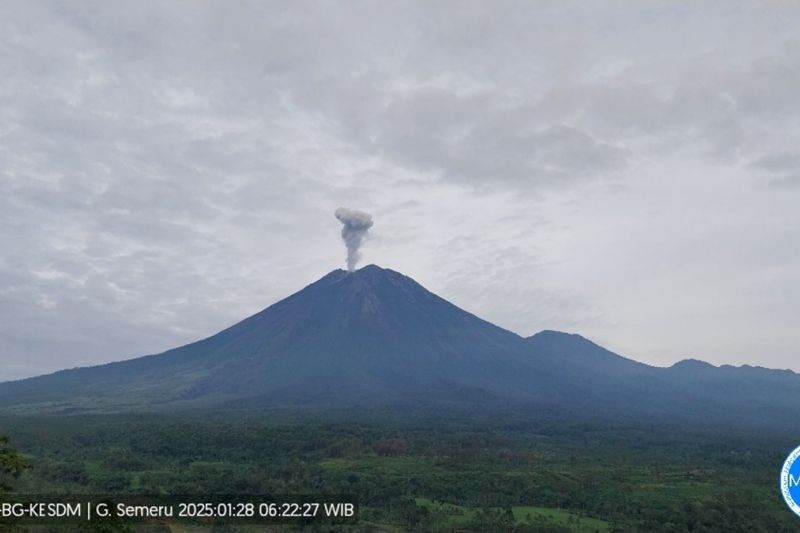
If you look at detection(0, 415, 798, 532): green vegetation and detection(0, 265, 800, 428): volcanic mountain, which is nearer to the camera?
detection(0, 415, 798, 532): green vegetation

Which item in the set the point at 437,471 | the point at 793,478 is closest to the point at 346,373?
the point at 437,471

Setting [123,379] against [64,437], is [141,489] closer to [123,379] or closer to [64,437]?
[64,437]

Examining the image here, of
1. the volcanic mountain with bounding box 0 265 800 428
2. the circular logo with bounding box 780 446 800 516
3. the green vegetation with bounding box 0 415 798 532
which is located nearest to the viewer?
the circular logo with bounding box 780 446 800 516

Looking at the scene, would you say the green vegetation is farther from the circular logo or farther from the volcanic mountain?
the volcanic mountain

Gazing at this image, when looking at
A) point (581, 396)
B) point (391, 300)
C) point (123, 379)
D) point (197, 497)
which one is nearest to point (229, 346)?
point (123, 379)

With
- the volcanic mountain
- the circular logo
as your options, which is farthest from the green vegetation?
the volcanic mountain

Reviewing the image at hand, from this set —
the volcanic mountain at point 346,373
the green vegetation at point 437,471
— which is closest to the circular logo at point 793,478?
the green vegetation at point 437,471

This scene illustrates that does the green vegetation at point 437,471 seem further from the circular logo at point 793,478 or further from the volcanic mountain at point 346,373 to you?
the volcanic mountain at point 346,373
